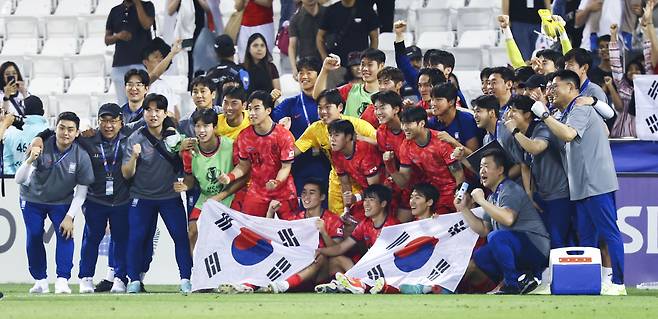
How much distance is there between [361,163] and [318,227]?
0.77 metres

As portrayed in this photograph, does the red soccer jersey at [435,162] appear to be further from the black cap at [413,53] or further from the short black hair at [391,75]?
the black cap at [413,53]

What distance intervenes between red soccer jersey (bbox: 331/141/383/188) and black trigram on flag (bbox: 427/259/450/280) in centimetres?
111

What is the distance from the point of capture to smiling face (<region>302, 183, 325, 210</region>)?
1526 centimetres

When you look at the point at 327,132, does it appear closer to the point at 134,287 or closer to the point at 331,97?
the point at 331,97

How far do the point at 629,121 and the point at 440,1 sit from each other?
5771mm

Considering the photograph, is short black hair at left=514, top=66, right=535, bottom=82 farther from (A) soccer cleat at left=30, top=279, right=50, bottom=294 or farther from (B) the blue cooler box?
(A) soccer cleat at left=30, top=279, right=50, bottom=294

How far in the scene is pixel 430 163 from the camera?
1477 centimetres

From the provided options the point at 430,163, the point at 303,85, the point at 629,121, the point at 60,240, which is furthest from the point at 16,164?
the point at 629,121

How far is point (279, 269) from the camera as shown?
15.2m

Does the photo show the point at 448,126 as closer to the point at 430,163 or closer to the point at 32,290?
the point at 430,163

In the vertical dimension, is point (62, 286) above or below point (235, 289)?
below

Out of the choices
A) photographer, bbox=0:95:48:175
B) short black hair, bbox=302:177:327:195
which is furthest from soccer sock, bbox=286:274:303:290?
photographer, bbox=0:95:48:175

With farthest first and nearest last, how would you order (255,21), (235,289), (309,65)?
(255,21), (309,65), (235,289)

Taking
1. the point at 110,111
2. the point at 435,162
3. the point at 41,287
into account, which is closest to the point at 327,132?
the point at 435,162
